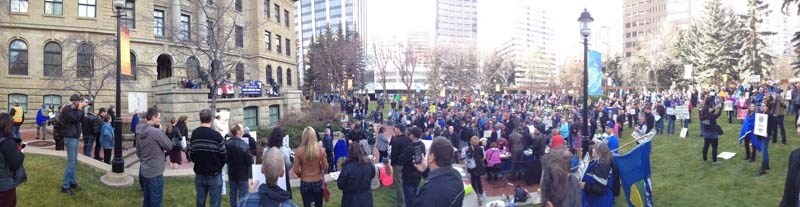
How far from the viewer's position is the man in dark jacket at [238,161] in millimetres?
7297

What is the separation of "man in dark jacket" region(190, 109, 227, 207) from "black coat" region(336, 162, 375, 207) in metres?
1.82

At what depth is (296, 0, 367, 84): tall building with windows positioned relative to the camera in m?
138

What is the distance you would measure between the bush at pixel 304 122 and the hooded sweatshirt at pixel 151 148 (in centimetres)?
1592

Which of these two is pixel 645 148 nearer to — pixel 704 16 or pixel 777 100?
pixel 777 100

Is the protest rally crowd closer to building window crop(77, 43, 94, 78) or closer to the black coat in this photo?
the black coat

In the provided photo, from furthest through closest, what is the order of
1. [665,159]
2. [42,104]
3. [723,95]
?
[42,104], [723,95], [665,159]

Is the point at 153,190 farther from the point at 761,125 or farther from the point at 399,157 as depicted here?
the point at 761,125

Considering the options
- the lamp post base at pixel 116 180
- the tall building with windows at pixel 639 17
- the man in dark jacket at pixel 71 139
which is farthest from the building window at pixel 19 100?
the tall building with windows at pixel 639 17

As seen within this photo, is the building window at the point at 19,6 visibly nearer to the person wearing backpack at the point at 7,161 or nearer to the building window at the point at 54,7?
the building window at the point at 54,7

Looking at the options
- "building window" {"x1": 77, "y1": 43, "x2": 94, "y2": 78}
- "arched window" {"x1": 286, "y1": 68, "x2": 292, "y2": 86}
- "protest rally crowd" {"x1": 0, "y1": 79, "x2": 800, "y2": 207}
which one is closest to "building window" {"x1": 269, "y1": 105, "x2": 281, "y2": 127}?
"building window" {"x1": 77, "y1": 43, "x2": 94, "y2": 78}

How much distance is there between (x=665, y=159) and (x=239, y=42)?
32.2 m

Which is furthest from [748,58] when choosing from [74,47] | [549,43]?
[549,43]

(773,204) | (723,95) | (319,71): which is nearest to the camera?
(773,204)

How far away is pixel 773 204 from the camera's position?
9883 mm
